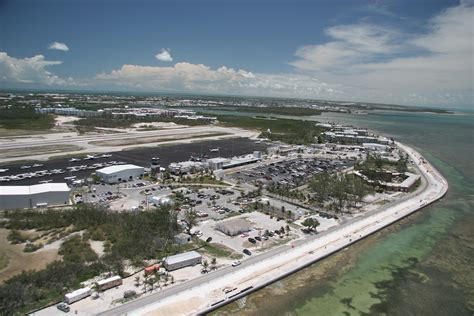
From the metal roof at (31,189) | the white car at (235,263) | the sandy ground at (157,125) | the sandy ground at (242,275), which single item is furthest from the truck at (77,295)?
the sandy ground at (157,125)

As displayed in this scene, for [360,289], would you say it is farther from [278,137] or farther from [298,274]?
[278,137]

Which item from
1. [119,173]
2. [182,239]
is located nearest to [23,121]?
[119,173]

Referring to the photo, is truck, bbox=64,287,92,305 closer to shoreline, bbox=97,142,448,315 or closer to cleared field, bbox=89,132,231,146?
shoreline, bbox=97,142,448,315

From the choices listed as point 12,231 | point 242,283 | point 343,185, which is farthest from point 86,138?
point 242,283

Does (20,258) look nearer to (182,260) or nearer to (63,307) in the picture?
(63,307)

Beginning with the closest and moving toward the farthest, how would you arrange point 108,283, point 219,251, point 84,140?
point 108,283 → point 219,251 → point 84,140

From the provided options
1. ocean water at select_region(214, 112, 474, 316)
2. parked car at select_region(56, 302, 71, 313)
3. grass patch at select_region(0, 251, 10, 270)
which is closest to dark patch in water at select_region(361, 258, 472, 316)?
ocean water at select_region(214, 112, 474, 316)

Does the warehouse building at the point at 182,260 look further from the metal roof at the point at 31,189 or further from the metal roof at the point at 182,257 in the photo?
the metal roof at the point at 31,189
